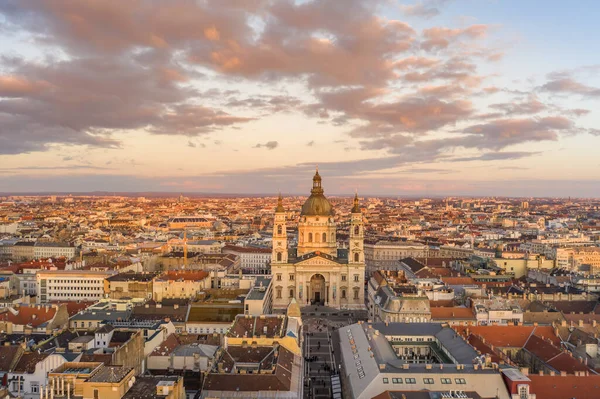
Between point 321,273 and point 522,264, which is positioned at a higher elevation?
point 321,273

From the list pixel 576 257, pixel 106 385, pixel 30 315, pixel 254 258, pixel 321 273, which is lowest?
pixel 254 258

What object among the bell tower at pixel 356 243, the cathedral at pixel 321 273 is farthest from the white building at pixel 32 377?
the bell tower at pixel 356 243

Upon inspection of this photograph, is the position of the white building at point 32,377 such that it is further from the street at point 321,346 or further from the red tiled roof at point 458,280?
the red tiled roof at point 458,280

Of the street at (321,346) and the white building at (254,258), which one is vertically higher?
the white building at (254,258)

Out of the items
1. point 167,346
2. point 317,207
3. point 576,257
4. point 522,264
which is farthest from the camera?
point 576,257

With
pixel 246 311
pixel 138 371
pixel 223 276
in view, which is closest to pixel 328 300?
pixel 223 276

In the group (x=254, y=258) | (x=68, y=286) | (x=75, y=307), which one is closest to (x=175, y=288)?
(x=75, y=307)

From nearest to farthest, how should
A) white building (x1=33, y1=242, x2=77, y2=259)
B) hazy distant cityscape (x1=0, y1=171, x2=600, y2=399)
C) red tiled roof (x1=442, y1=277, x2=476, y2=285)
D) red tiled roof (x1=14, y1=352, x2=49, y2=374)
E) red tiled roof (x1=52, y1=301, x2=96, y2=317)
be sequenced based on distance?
hazy distant cityscape (x1=0, y1=171, x2=600, y2=399) → red tiled roof (x1=14, y1=352, x2=49, y2=374) → red tiled roof (x1=52, y1=301, x2=96, y2=317) → red tiled roof (x1=442, y1=277, x2=476, y2=285) → white building (x1=33, y1=242, x2=77, y2=259)

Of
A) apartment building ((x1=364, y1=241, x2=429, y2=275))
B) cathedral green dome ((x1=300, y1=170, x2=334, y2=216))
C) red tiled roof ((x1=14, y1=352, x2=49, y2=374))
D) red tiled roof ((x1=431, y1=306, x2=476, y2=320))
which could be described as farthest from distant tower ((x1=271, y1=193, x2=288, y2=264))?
red tiled roof ((x1=14, y1=352, x2=49, y2=374))

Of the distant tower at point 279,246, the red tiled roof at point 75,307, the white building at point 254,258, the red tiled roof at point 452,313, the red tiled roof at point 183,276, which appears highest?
the distant tower at point 279,246

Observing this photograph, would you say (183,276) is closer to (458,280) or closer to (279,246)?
(279,246)

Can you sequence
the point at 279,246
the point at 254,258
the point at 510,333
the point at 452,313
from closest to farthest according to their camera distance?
the point at 510,333, the point at 452,313, the point at 279,246, the point at 254,258

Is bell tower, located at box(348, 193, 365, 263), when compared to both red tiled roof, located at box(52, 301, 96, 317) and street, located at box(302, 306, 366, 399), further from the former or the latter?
red tiled roof, located at box(52, 301, 96, 317)
